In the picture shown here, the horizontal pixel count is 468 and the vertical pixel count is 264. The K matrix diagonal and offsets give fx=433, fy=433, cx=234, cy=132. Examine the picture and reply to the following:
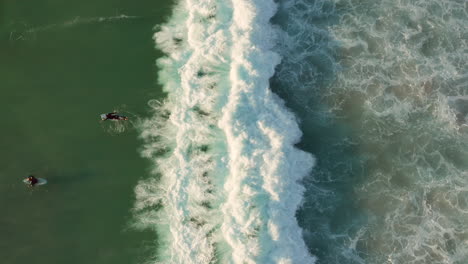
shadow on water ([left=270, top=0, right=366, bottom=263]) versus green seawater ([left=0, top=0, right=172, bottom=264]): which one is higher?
green seawater ([left=0, top=0, right=172, bottom=264])

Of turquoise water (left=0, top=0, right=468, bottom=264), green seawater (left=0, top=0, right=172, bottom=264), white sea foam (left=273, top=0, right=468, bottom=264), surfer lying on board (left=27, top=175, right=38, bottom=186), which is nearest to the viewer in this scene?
white sea foam (left=273, top=0, right=468, bottom=264)

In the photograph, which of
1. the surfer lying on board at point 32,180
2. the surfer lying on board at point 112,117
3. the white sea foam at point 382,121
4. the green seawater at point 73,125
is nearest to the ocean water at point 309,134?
the white sea foam at point 382,121

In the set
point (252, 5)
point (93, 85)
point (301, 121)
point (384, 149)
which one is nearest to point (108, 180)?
point (93, 85)

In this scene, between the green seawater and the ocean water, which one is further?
the green seawater

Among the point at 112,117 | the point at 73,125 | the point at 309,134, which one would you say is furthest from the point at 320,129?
the point at 73,125

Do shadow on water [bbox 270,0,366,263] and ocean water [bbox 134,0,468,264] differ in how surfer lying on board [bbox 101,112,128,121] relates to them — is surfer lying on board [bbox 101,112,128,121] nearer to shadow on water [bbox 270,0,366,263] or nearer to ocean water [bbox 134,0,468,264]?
ocean water [bbox 134,0,468,264]

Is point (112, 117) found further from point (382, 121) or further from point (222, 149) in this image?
point (382, 121)

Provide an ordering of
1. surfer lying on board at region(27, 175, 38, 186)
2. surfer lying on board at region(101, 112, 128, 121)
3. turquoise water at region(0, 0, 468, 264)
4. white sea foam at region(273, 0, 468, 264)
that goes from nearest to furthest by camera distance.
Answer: white sea foam at region(273, 0, 468, 264), turquoise water at region(0, 0, 468, 264), surfer lying on board at region(27, 175, 38, 186), surfer lying on board at region(101, 112, 128, 121)

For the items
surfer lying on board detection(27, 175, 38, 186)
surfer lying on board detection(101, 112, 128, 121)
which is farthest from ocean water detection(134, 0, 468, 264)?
surfer lying on board detection(27, 175, 38, 186)
